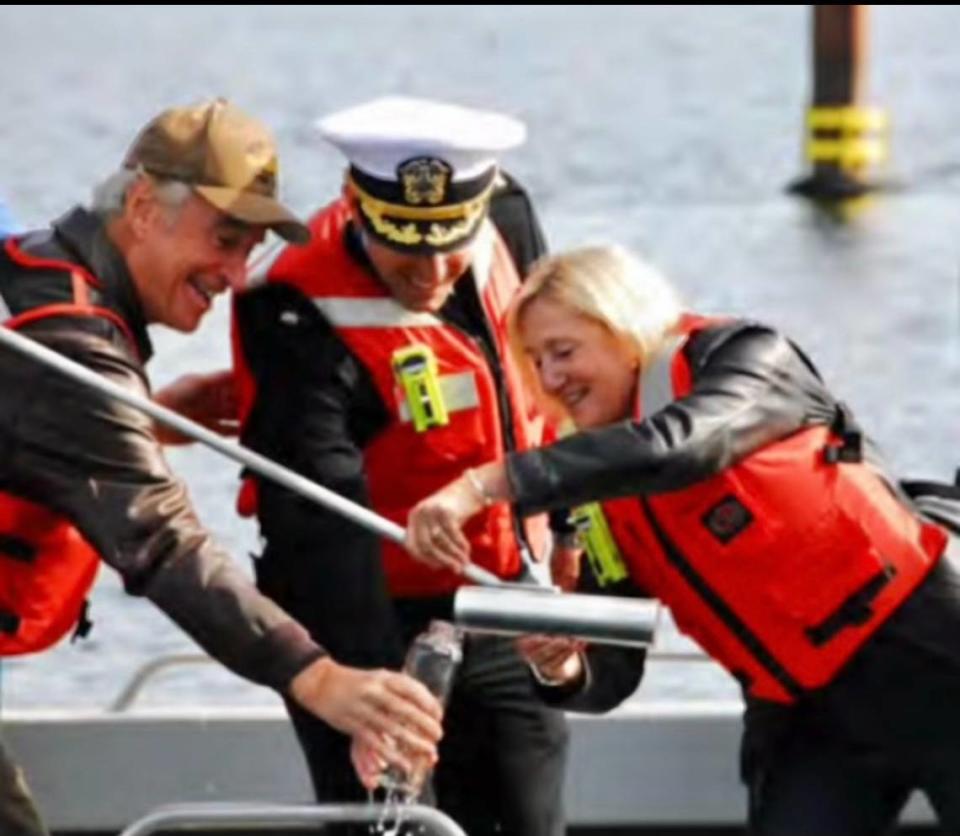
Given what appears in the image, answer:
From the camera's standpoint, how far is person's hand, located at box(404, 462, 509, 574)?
482cm

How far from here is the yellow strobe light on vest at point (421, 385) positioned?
569cm

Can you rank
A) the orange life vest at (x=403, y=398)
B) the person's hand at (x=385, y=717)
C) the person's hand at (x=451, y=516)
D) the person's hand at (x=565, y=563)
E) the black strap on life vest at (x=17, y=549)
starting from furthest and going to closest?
the orange life vest at (x=403, y=398) → the person's hand at (x=565, y=563) → the black strap on life vest at (x=17, y=549) → the person's hand at (x=451, y=516) → the person's hand at (x=385, y=717)

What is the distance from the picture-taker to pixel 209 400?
241 inches

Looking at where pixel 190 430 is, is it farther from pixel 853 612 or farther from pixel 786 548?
pixel 853 612

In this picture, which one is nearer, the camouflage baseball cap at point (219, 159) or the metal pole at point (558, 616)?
the metal pole at point (558, 616)

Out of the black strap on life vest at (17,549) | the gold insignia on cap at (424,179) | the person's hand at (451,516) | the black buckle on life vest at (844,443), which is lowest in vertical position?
the black strap on life vest at (17,549)

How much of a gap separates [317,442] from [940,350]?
46.1ft

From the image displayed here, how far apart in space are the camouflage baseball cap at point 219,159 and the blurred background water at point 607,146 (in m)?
5.06

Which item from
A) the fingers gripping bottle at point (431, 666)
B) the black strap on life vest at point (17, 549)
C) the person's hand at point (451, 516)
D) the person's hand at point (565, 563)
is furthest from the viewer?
the person's hand at point (565, 563)

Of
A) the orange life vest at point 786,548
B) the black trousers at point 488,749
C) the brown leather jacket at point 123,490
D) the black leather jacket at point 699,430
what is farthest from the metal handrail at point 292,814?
the black trousers at point 488,749

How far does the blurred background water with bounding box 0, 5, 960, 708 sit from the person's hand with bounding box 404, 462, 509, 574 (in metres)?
5.21

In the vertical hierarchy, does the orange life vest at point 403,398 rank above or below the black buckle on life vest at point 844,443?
below

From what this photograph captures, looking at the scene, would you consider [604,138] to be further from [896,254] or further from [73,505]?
[73,505]

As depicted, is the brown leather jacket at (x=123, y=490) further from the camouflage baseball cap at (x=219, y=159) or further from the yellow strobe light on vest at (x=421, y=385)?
the yellow strobe light on vest at (x=421, y=385)
